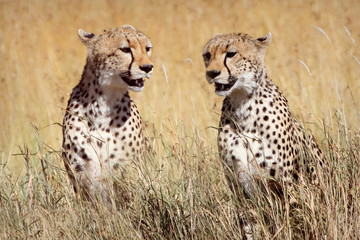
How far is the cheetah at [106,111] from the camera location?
4078 millimetres

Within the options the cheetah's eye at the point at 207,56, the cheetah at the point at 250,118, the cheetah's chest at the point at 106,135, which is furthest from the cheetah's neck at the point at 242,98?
the cheetah's chest at the point at 106,135

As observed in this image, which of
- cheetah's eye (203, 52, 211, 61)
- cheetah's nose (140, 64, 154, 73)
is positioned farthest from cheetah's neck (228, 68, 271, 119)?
cheetah's nose (140, 64, 154, 73)

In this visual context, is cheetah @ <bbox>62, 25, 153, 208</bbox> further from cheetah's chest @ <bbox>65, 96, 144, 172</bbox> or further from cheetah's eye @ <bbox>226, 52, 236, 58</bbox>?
cheetah's eye @ <bbox>226, 52, 236, 58</bbox>

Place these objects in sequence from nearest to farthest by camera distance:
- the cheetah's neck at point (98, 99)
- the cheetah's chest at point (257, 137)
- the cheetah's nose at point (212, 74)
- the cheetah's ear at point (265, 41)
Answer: the cheetah's nose at point (212, 74) → the cheetah's chest at point (257, 137) → the cheetah's ear at point (265, 41) → the cheetah's neck at point (98, 99)

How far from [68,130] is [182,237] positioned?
1.08 meters

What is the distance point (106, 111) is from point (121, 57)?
324mm

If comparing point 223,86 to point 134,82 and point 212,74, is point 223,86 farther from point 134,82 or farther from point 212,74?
point 134,82

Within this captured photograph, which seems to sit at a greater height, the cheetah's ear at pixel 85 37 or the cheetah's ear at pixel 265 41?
the cheetah's ear at pixel 85 37

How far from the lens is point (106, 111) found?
13.9 ft

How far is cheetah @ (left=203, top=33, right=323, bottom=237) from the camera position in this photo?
12.6 ft

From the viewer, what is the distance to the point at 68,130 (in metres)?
4.15

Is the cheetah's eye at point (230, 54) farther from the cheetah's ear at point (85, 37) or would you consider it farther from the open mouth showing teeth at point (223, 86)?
the cheetah's ear at point (85, 37)

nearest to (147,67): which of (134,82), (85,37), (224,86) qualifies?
(134,82)

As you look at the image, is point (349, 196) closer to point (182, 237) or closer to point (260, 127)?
point (260, 127)
